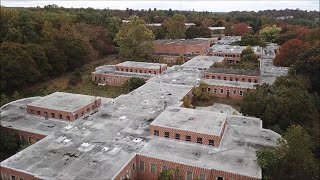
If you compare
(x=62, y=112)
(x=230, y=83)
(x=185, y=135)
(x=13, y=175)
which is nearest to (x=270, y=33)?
(x=230, y=83)

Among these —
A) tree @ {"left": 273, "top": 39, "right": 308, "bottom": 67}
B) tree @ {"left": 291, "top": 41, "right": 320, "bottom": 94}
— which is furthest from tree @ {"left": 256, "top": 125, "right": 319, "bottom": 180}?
tree @ {"left": 273, "top": 39, "right": 308, "bottom": 67}

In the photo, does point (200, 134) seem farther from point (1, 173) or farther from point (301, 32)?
point (301, 32)

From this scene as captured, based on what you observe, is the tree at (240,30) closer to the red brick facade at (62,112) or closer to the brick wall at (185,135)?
the red brick facade at (62,112)

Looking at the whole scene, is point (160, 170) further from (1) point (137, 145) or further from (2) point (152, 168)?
(1) point (137, 145)

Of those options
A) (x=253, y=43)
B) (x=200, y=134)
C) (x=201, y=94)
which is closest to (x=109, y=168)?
(x=200, y=134)

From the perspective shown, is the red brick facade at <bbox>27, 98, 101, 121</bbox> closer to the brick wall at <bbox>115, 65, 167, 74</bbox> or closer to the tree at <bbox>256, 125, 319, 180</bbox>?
the tree at <bbox>256, 125, 319, 180</bbox>

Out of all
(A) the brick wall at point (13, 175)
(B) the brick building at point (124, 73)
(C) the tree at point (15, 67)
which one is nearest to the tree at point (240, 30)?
(B) the brick building at point (124, 73)
